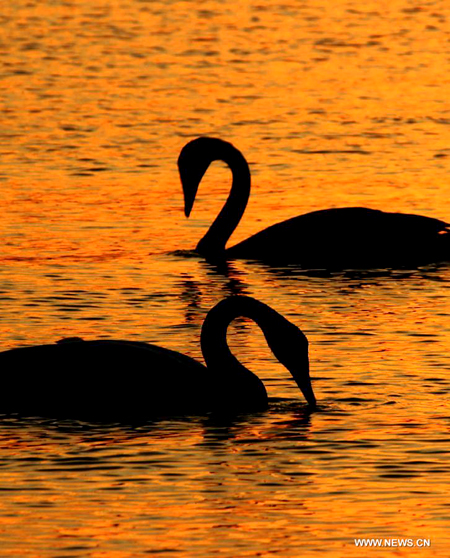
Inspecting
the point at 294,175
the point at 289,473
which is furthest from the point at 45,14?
the point at 289,473

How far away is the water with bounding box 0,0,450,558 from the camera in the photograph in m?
14.8

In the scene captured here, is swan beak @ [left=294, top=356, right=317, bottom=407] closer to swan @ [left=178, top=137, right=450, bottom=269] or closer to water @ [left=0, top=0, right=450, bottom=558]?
water @ [left=0, top=0, right=450, bottom=558]

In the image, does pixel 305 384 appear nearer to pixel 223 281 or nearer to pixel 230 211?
pixel 223 281

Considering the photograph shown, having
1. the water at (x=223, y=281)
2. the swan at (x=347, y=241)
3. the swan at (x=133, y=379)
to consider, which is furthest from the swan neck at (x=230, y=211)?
the swan at (x=133, y=379)

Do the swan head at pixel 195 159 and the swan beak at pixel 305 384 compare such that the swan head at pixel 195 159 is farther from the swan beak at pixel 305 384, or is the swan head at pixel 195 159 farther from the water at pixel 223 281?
the swan beak at pixel 305 384

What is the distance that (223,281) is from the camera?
24.5 meters

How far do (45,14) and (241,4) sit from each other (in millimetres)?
5694

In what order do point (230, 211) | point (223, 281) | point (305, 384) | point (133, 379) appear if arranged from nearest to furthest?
point (133, 379) < point (305, 384) < point (223, 281) < point (230, 211)

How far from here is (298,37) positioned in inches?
1948

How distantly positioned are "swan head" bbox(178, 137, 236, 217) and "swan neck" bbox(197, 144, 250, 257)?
7cm

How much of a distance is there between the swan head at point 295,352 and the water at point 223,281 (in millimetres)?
188

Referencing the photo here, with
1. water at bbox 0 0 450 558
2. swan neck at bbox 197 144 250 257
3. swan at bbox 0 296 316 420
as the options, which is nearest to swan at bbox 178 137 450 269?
swan neck at bbox 197 144 250 257

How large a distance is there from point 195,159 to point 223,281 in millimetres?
2959

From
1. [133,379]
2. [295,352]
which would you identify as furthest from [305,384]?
[133,379]
